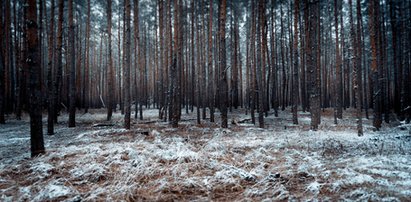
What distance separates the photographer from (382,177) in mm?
3428

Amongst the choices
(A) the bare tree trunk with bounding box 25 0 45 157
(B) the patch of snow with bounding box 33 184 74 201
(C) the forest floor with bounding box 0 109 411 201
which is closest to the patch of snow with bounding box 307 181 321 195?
(C) the forest floor with bounding box 0 109 411 201

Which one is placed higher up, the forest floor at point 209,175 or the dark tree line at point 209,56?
the dark tree line at point 209,56

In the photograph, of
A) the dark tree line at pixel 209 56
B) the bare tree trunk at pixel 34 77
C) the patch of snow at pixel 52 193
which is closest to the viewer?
the patch of snow at pixel 52 193

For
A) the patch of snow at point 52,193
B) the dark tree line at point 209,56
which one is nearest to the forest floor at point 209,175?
the patch of snow at point 52,193

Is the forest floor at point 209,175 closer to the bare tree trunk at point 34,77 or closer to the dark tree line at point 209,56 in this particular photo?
the bare tree trunk at point 34,77

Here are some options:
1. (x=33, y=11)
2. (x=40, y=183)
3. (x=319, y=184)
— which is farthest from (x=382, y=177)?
(x=33, y=11)

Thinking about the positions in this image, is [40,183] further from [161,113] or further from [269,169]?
[161,113]

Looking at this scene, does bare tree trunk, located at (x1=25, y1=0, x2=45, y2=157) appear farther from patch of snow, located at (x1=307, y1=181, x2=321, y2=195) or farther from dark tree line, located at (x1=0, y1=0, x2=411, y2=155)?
patch of snow, located at (x1=307, y1=181, x2=321, y2=195)

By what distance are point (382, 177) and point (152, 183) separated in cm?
340

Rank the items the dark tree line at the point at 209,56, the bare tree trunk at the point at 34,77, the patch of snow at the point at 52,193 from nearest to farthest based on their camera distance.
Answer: the patch of snow at the point at 52,193
the bare tree trunk at the point at 34,77
the dark tree line at the point at 209,56

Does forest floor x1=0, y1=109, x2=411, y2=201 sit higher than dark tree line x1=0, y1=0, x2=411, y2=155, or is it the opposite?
dark tree line x1=0, y1=0, x2=411, y2=155

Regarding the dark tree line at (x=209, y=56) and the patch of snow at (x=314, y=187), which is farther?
the dark tree line at (x=209, y=56)

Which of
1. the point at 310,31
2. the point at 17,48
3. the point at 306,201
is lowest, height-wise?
the point at 306,201

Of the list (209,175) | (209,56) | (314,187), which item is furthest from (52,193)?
(209,56)
